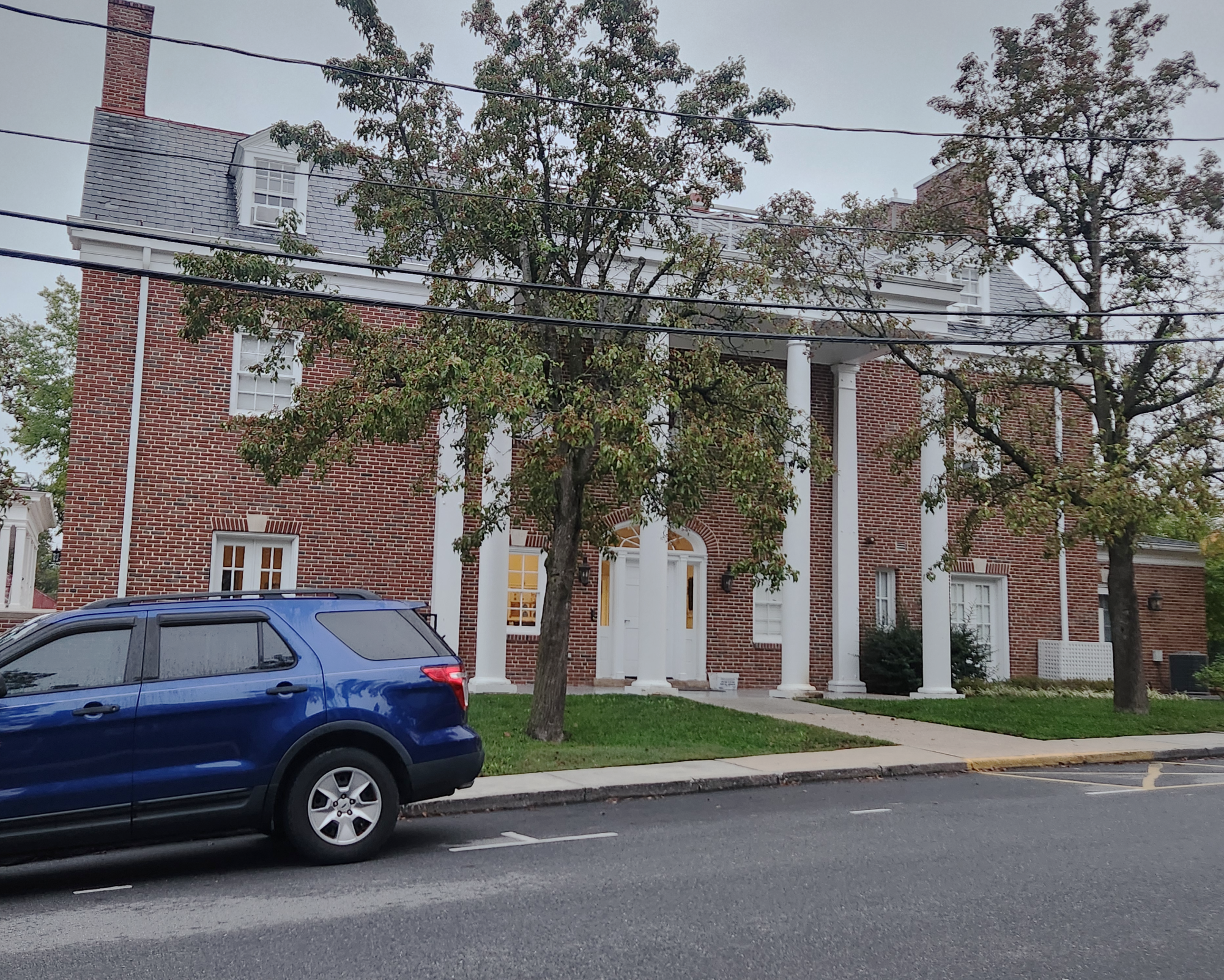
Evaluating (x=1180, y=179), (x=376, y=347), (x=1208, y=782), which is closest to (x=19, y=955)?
(x=376, y=347)

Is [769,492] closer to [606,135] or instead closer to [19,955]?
[606,135]

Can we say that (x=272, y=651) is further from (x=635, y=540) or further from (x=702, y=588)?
(x=702, y=588)

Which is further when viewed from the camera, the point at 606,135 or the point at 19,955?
the point at 606,135

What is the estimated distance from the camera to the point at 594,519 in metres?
14.2

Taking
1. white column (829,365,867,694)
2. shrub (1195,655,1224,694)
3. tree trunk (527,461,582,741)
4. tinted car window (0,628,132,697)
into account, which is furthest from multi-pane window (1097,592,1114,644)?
tinted car window (0,628,132,697)

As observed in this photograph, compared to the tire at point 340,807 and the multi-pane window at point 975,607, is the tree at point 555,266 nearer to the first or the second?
the tire at point 340,807

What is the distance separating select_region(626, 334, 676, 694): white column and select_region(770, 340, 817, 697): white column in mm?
2195

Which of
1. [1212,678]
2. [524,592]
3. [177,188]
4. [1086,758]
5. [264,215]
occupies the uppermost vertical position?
[177,188]

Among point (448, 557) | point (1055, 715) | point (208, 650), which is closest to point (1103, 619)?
point (1055, 715)

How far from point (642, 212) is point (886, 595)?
1208cm

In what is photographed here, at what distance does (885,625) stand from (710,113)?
12.2m

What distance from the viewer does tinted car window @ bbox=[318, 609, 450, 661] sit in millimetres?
7746

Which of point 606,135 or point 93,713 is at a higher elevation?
point 606,135

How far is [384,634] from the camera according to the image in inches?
310
